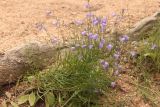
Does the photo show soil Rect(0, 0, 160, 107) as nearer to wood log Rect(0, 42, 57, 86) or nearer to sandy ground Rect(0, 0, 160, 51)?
sandy ground Rect(0, 0, 160, 51)

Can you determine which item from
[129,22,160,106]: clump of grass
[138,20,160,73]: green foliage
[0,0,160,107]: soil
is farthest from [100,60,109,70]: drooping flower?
[0,0,160,107]: soil

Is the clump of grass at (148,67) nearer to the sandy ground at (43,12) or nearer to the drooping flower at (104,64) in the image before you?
the drooping flower at (104,64)

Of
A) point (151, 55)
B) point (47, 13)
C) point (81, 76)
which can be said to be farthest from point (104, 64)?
point (47, 13)

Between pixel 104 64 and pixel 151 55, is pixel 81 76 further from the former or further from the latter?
pixel 151 55

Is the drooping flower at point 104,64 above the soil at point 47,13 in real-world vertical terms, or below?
below

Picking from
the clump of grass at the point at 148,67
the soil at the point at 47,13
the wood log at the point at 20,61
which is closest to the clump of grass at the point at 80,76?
the wood log at the point at 20,61

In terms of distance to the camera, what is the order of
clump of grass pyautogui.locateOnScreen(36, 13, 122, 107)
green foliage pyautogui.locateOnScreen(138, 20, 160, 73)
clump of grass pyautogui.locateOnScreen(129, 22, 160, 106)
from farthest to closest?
green foliage pyautogui.locateOnScreen(138, 20, 160, 73)
clump of grass pyautogui.locateOnScreen(129, 22, 160, 106)
clump of grass pyautogui.locateOnScreen(36, 13, 122, 107)

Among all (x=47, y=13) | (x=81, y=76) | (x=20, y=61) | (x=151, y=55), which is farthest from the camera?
(x=47, y=13)

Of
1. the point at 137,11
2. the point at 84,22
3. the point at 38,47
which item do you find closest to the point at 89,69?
the point at 38,47
